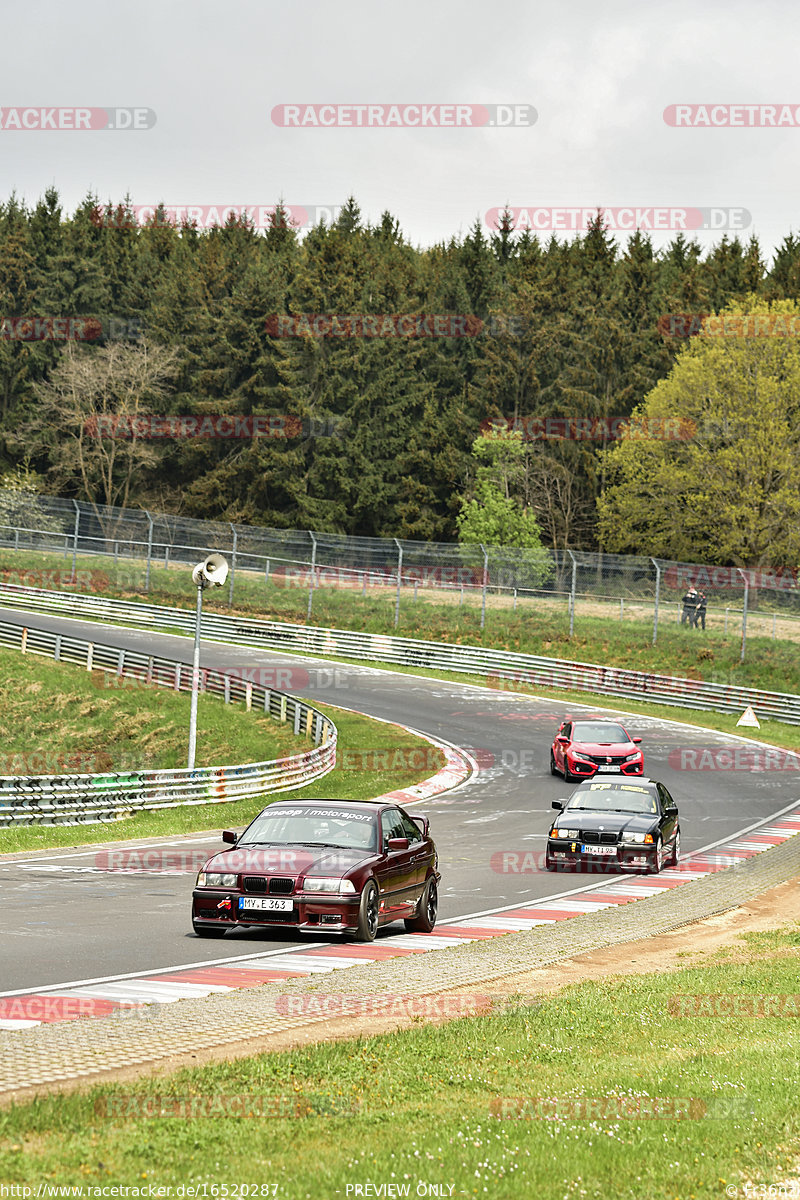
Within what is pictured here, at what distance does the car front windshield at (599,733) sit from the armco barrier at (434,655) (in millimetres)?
15051

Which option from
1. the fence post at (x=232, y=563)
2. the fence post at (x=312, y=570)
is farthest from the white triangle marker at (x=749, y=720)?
the fence post at (x=232, y=563)

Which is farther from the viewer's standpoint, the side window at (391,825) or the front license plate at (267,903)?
the side window at (391,825)

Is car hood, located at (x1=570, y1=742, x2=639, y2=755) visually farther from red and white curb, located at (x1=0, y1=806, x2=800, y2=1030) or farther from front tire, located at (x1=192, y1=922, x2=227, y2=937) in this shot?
front tire, located at (x1=192, y1=922, x2=227, y2=937)

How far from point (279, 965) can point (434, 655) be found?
39223 mm

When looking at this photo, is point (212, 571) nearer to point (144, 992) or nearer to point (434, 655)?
point (144, 992)

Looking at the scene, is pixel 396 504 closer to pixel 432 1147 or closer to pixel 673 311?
pixel 673 311

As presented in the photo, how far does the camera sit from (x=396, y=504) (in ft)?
265

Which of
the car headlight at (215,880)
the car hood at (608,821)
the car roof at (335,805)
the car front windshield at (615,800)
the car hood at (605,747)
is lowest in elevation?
the car hood at (605,747)

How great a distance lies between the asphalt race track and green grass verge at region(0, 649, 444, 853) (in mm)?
672

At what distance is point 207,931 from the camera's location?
41.8 feet

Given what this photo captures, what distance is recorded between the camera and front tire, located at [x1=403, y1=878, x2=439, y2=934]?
539 inches

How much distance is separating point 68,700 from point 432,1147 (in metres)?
37.4

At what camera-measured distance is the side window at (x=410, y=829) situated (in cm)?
1412

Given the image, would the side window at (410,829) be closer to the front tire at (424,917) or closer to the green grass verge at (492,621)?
the front tire at (424,917)
